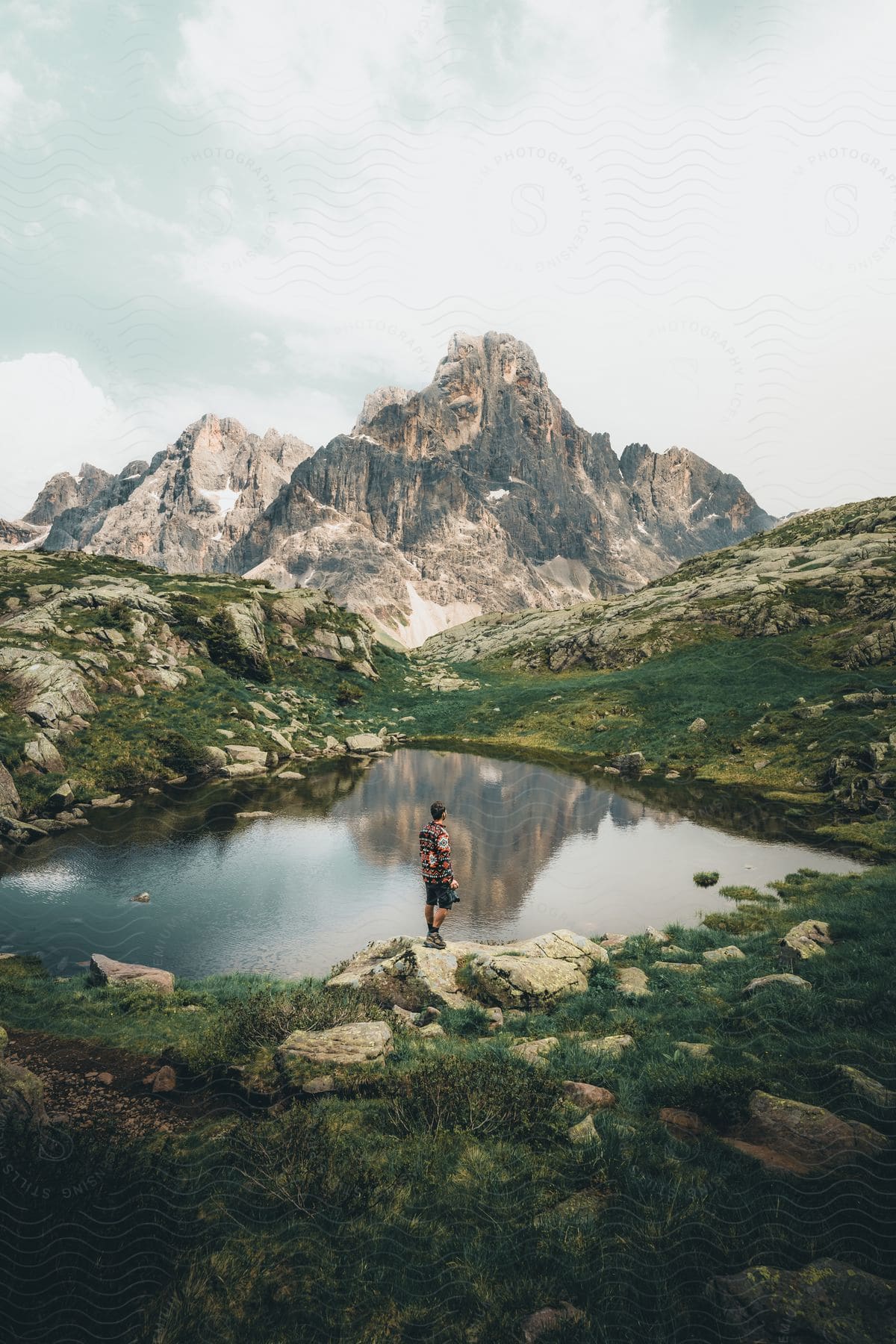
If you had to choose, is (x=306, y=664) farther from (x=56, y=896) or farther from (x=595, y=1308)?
(x=595, y=1308)

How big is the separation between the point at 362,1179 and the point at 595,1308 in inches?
106

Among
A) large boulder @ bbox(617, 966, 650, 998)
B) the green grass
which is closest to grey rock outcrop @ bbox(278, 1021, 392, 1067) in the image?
the green grass

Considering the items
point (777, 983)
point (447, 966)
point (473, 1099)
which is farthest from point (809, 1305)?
point (447, 966)

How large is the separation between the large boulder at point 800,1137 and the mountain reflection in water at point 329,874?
32.8 feet

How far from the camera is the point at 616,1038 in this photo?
9.70m

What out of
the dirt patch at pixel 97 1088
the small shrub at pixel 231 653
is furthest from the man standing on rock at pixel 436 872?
the small shrub at pixel 231 653

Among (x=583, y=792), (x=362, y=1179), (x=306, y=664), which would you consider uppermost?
(x=306, y=664)

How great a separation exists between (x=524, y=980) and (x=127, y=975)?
8.98 meters

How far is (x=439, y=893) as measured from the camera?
14.9 m

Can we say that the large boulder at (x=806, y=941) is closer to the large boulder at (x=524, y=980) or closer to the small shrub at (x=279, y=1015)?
the large boulder at (x=524, y=980)

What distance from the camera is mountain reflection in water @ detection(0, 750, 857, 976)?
15859 millimetres

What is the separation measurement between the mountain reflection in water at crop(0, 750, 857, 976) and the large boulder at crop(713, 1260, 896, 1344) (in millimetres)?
11828

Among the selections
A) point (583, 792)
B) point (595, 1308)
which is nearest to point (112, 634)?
point (583, 792)

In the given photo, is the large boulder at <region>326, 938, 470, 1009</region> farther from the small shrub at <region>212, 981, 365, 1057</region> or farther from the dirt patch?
the dirt patch
